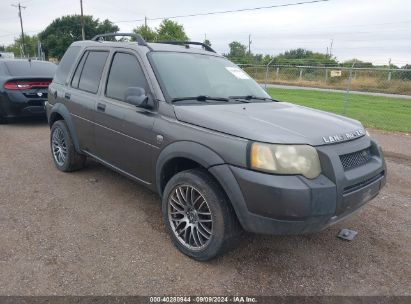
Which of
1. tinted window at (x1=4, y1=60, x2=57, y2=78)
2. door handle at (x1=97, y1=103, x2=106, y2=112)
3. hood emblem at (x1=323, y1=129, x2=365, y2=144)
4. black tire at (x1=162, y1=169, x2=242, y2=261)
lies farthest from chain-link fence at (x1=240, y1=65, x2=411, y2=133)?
black tire at (x1=162, y1=169, x2=242, y2=261)

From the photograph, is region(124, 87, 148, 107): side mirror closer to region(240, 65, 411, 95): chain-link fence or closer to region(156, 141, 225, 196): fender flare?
region(156, 141, 225, 196): fender flare

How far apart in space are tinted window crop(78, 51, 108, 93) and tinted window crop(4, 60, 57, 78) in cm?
477

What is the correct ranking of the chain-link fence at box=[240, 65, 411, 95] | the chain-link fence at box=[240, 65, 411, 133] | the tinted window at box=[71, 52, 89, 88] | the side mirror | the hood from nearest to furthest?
1. the hood
2. the side mirror
3. the tinted window at box=[71, 52, 89, 88]
4. the chain-link fence at box=[240, 65, 411, 133]
5. the chain-link fence at box=[240, 65, 411, 95]

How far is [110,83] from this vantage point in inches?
167

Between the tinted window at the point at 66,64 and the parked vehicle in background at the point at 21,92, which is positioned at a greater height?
the tinted window at the point at 66,64

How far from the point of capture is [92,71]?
4.63 metres

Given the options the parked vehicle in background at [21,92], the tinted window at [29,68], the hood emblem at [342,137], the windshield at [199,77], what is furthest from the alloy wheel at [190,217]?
the tinted window at [29,68]

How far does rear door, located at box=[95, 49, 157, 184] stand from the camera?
3.67 m

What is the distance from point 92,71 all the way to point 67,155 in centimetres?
135

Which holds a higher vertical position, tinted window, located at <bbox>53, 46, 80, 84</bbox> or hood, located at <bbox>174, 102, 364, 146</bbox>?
tinted window, located at <bbox>53, 46, 80, 84</bbox>

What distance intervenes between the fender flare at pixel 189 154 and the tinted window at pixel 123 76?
0.78 meters

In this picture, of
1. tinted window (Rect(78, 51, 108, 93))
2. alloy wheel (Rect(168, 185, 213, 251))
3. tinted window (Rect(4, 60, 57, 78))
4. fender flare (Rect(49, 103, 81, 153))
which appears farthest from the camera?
tinted window (Rect(4, 60, 57, 78))

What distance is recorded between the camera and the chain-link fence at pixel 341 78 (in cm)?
2353

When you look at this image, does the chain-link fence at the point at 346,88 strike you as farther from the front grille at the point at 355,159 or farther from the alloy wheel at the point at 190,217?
the alloy wheel at the point at 190,217
